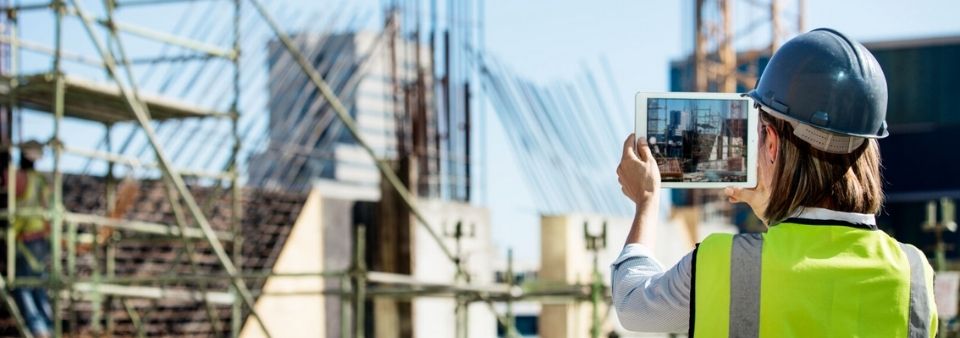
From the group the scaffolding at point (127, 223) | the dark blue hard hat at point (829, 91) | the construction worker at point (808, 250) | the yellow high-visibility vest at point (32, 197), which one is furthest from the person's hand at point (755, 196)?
the yellow high-visibility vest at point (32, 197)

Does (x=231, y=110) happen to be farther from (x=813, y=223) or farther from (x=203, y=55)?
(x=813, y=223)

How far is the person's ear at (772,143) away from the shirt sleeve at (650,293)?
0.19 meters

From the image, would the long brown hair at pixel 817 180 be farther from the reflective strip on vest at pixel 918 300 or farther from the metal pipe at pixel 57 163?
the metal pipe at pixel 57 163

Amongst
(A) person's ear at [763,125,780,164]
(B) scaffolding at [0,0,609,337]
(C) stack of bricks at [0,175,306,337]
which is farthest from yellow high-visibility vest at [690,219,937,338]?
(C) stack of bricks at [0,175,306,337]

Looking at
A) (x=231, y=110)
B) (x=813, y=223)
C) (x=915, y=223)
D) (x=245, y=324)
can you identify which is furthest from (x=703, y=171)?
(x=915, y=223)

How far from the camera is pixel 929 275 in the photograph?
195 centimetres

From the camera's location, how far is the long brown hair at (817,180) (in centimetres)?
190

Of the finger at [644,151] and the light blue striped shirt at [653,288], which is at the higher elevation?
the finger at [644,151]

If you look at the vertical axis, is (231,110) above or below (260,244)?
above

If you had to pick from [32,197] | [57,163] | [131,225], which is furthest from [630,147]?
[32,197]

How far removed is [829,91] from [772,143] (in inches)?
4.5

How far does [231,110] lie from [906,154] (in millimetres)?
19264

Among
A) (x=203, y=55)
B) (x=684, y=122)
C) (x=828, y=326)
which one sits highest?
(x=203, y=55)

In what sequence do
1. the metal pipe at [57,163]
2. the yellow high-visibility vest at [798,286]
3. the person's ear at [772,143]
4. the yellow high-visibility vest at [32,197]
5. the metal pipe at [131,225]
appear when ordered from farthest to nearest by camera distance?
the yellow high-visibility vest at [32,197] < the metal pipe at [131,225] < the metal pipe at [57,163] < the person's ear at [772,143] < the yellow high-visibility vest at [798,286]
